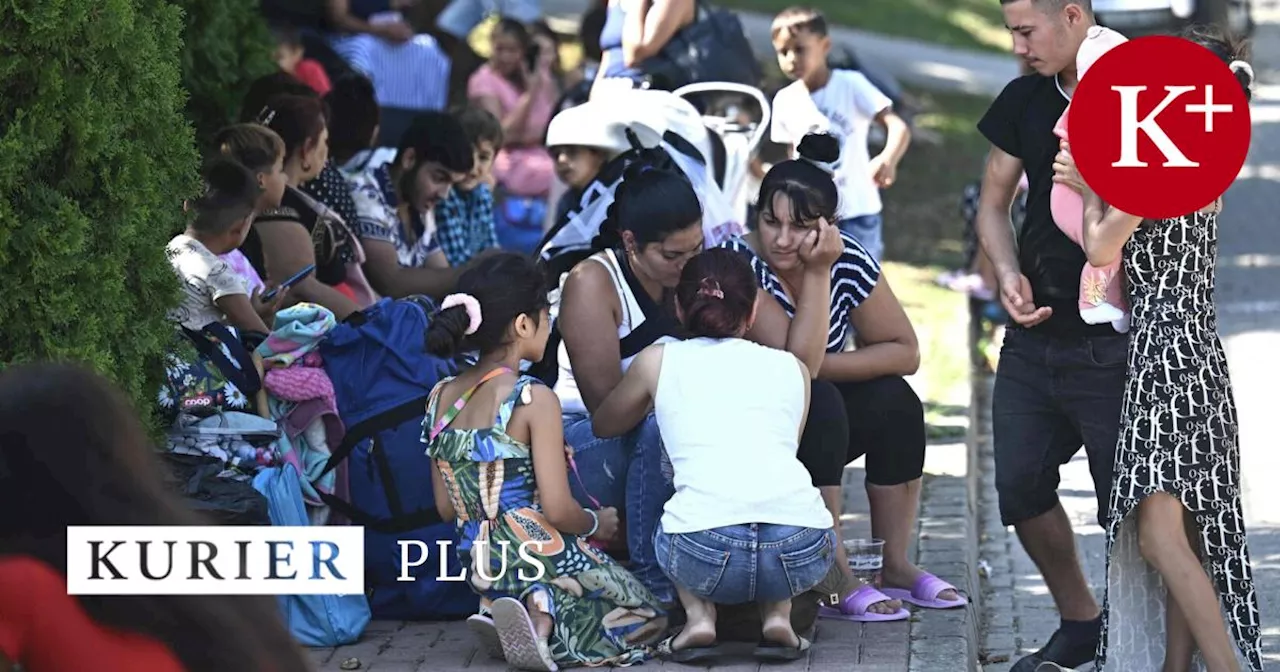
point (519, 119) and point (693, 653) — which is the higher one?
point (519, 119)

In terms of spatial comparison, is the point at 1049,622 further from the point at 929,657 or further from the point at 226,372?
the point at 226,372

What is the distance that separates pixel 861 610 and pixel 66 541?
3.08m

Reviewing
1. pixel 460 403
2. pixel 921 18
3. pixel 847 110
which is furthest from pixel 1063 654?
pixel 921 18

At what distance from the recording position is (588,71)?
9969 millimetres

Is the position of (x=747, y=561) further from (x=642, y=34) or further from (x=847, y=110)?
(x=847, y=110)

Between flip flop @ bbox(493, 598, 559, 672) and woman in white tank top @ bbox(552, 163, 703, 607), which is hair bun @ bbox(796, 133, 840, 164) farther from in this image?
flip flop @ bbox(493, 598, 559, 672)

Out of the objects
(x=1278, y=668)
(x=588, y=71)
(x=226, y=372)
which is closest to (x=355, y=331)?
(x=226, y=372)

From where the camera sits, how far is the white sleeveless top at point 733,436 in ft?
16.3

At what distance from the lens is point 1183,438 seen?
15.9 feet

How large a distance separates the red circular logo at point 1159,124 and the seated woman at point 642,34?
2.92 meters

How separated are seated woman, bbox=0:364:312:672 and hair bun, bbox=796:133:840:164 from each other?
3.14m

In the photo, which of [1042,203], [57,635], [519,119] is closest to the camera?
[57,635]

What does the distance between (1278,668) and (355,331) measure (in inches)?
113

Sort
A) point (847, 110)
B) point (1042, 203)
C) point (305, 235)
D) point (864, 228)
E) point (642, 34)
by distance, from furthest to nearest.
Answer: point (847, 110) → point (864, 228) → point (642, 34) → point (305, 235) → point (1042, 203)
